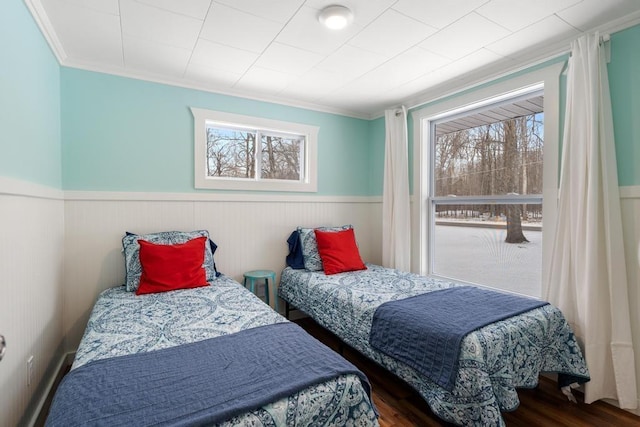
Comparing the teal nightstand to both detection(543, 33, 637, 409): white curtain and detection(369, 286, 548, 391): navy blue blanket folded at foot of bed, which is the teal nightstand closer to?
detection(369, 286, 548, 391): navy blue blanket folded at foot of bed

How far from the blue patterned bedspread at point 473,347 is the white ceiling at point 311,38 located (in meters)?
1.79

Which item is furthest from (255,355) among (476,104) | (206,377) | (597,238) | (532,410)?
(476,104)

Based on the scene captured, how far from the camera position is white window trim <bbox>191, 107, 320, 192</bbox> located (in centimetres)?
289

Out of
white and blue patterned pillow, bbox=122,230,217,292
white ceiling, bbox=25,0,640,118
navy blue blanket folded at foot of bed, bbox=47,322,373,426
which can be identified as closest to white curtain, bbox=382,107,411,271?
white ceiling, bbox=25,0,640,118

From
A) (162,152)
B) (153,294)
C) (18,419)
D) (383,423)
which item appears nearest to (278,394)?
(383,423)

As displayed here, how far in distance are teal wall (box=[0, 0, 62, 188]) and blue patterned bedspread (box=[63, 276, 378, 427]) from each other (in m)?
0.87

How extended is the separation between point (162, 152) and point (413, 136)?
8.12 ft

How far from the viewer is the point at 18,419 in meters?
1.49

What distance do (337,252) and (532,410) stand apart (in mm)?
1831

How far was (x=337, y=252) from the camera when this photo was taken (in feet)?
10.2

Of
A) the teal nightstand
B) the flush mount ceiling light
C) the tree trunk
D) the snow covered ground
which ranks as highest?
the flush mount ceiling light

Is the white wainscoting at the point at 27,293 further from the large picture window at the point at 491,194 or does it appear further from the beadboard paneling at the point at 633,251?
the beadboard paneling at the point at 633,251

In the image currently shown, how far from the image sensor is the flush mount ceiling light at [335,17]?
1786 millimetres

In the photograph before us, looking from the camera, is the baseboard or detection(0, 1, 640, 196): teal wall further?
the baseboard
